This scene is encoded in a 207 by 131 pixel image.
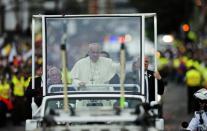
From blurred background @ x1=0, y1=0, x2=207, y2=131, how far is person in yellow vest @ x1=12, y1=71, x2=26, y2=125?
90mm

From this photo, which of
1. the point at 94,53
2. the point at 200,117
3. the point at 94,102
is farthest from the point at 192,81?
the point at 200,117

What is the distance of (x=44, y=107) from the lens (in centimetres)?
1212

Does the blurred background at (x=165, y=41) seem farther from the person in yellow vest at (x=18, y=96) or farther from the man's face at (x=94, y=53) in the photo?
the man's face at (x=94, y=53)

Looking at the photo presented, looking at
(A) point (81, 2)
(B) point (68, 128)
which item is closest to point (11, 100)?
(B) point (68, 128)

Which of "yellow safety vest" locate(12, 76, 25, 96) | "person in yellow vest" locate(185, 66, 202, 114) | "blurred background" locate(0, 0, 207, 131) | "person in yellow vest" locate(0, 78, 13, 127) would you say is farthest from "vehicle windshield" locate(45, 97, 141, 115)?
"person in yellow vest" locate(185, 66, 202, 114)

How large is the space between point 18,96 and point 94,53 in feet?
35.5

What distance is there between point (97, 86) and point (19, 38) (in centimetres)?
3134

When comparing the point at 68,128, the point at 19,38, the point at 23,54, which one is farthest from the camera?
the point at 19,38

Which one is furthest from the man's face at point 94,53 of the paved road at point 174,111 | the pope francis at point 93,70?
the paved road at point 174,111

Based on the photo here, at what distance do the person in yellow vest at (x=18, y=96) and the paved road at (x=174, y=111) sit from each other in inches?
13.4

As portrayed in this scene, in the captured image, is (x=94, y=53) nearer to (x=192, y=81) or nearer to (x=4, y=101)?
(x=4, y=101)

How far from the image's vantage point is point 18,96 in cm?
2416

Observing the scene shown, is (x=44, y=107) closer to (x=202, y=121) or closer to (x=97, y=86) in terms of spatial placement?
(x=97, y=86)

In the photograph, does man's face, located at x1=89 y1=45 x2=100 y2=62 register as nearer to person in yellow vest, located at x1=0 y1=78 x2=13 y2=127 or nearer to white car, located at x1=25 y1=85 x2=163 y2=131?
white car, located at x1=25 y1=85 x2=163 y2=131
